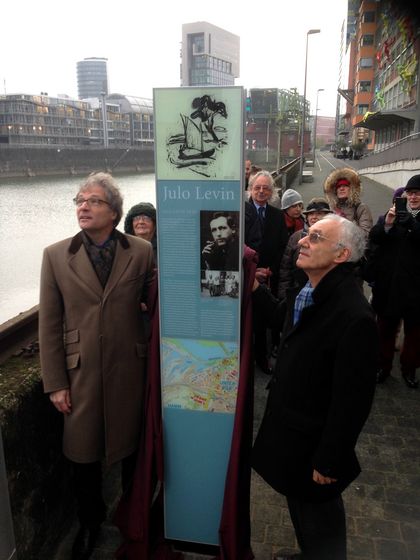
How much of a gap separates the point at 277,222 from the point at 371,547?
2.53 metres

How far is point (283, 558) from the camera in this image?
→ 2221mm

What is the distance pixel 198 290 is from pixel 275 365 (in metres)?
0.48

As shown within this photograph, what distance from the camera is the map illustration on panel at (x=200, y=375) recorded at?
2.13 metres

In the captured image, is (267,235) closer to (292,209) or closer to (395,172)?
(292,209)

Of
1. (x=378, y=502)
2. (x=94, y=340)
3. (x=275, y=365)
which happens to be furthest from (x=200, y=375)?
(x=378, y=502)

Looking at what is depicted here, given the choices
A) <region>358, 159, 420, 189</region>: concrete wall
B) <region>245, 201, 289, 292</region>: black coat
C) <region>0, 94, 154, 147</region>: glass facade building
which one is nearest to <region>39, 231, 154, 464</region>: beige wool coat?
<region>245, 201, 289, 292</region>: black coat

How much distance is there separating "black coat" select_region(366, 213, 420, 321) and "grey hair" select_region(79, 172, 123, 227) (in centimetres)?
222

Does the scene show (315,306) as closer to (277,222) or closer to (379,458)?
(379,458)

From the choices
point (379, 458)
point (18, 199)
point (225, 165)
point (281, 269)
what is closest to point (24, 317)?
point (225, 165)

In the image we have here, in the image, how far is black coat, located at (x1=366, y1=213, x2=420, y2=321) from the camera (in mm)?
3516

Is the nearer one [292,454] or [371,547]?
[292,454]

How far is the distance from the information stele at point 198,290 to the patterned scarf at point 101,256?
0.25 meters

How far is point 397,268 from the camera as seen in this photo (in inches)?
140

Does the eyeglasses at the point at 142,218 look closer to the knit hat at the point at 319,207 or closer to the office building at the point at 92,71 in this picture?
the office building at the point at 92,71
